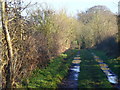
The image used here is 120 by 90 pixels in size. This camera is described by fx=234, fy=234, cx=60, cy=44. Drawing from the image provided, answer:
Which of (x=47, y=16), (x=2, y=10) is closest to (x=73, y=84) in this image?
(x=2, y=10)

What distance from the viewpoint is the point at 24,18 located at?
11391 mm

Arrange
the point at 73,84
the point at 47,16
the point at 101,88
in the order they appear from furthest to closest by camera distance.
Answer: the point at 47,16
the point at 73,84
the point at 101,88

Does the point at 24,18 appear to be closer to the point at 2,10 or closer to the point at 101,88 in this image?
the point at 2,10

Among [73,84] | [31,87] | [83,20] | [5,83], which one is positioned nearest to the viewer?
[5,83]

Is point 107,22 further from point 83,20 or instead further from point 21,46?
point 21,46

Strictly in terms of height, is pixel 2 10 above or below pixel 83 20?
below

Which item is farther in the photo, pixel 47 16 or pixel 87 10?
pixel 87 10

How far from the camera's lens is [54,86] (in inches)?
456

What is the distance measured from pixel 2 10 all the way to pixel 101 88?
6.20 meters

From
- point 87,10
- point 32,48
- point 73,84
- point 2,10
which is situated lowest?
point 73,84

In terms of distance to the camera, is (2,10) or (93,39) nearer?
(2,10)

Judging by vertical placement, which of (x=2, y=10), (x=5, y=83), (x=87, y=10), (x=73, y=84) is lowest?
(x=73, y=84)

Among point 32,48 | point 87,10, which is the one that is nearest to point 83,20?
point 87,10

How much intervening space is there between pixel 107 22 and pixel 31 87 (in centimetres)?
4670
